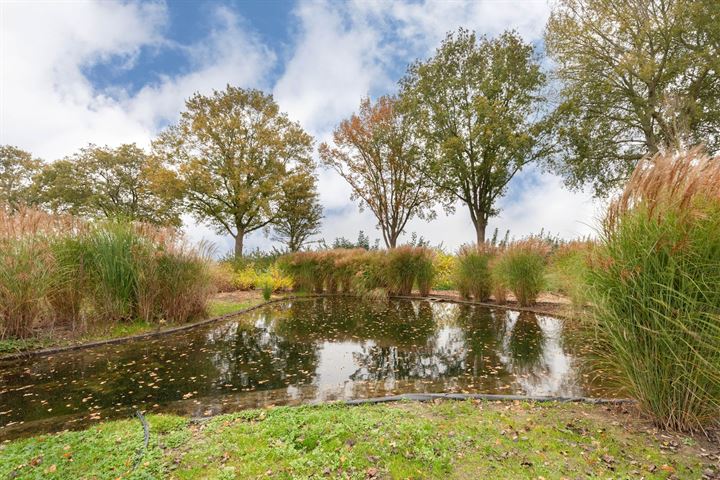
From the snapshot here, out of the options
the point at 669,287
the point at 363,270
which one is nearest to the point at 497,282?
the point at 363,270

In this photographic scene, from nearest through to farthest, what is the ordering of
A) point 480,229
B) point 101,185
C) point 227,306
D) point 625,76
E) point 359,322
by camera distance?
point 359,322 < point 227,306 < point 625,76 < point 480,229 < point 101,185

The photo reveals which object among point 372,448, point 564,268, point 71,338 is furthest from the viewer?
point 564,268

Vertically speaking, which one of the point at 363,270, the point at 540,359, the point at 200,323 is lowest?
the point at 540,359

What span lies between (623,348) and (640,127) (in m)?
18.1

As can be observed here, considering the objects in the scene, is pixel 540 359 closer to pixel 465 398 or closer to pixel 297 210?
pixel 465 398

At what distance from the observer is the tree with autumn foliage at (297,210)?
2357 cm

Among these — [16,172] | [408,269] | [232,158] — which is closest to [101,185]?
[16,172]

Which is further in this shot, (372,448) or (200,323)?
(200,323)

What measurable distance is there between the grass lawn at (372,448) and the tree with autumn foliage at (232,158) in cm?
1944

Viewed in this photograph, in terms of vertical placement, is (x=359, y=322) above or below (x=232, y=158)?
below

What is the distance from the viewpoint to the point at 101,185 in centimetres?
A: 2753

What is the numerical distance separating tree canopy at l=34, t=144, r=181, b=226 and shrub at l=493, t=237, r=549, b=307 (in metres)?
21.6

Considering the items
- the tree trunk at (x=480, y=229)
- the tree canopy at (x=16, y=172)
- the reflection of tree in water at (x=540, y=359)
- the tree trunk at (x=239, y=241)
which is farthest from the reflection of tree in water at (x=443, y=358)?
the tree canopy at (x=16, y=172)

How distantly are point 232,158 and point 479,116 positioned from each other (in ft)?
47.8
